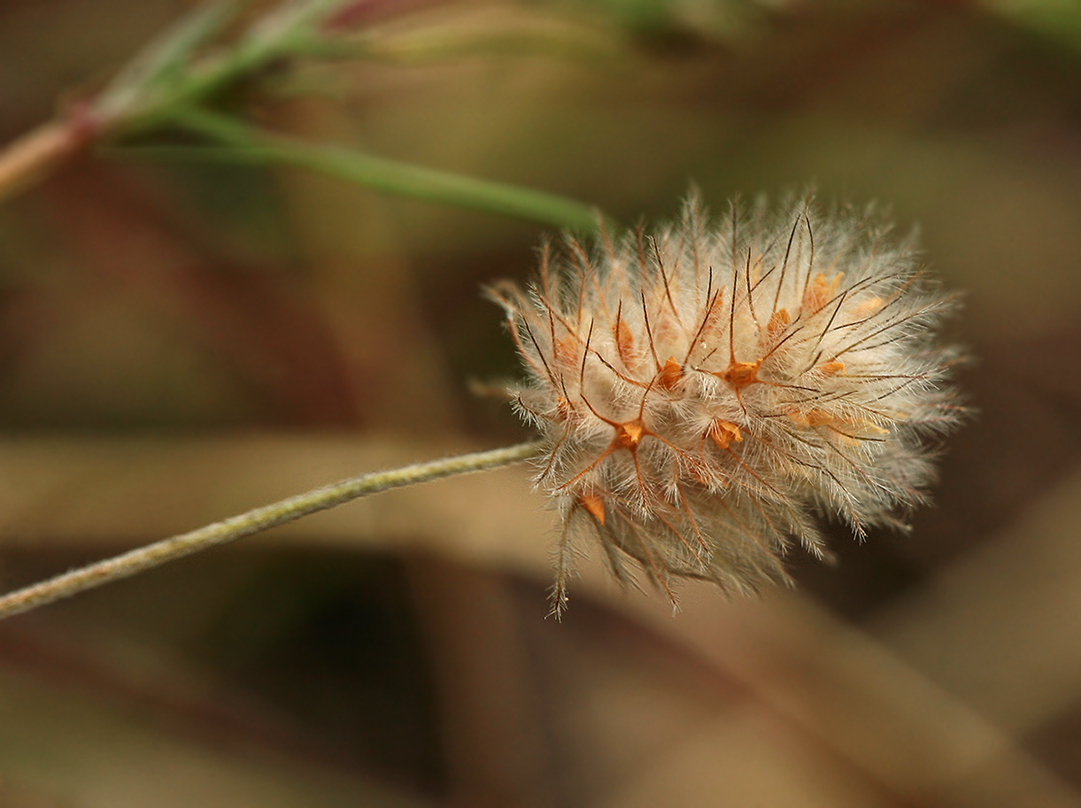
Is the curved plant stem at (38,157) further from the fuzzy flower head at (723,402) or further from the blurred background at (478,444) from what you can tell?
the fuzzy flower head at (723,402)

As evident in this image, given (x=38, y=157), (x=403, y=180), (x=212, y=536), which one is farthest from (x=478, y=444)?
(x=212, y=536)

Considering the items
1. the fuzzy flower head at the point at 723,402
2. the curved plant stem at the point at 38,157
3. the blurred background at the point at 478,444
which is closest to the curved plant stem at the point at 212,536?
the fuzzy flower head at the point at 723,402

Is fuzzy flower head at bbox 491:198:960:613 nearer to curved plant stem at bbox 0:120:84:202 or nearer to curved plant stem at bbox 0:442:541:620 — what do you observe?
curved plant stem at bbox 0:442:541:620

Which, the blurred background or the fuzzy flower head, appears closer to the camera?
the fuzzy flower head

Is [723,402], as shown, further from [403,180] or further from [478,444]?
[478,444]

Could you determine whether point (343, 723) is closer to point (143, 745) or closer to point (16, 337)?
point (143, 745)

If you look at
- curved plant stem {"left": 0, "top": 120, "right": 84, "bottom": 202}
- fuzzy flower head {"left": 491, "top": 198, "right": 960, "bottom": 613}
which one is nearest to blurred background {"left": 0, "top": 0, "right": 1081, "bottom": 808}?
curved plant stem {"left": 0, "top": 120, "right": 84, "bottom": 202}
